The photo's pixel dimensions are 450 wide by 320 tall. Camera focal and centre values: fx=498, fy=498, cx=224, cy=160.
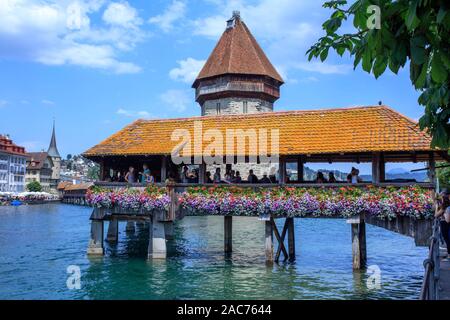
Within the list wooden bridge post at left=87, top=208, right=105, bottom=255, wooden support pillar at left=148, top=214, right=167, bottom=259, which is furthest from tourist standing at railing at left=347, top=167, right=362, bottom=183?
wooden bridge post at left=87, top=208, right=105, bottom=255

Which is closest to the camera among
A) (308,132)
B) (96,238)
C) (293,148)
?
(293,148)

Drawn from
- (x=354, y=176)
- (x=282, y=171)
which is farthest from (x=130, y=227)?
(x=354, y=176)

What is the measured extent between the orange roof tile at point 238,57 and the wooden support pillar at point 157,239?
88.6ft

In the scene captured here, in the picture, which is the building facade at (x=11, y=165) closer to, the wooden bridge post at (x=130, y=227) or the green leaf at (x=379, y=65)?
the wooden bridge post at (x=130, y=227)

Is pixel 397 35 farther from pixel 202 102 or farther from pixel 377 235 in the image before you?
pixel 202 102

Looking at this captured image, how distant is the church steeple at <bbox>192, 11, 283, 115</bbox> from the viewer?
4222cm

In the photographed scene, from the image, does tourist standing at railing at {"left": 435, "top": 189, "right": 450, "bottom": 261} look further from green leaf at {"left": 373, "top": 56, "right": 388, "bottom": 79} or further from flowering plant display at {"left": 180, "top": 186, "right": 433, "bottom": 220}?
green leaf at {"left": 373, "top": 56, "right": 388, "bottom": 79}

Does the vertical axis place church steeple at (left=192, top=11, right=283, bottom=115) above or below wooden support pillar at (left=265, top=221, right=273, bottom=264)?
above

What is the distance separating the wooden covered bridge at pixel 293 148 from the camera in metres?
14.7

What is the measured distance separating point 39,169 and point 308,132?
90088 mm

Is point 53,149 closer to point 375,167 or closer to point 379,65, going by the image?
point 375,167

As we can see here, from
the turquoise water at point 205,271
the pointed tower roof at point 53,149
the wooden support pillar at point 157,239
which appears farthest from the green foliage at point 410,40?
the pointed tower roof at point 53,149

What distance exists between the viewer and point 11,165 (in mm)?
86000

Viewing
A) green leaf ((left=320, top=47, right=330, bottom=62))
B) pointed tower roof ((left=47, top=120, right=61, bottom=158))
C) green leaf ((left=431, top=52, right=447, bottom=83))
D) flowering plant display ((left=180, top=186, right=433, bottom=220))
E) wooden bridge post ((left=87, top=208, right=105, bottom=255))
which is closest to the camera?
green leaf ((left=431, top=52, right=447, bottom=83))
